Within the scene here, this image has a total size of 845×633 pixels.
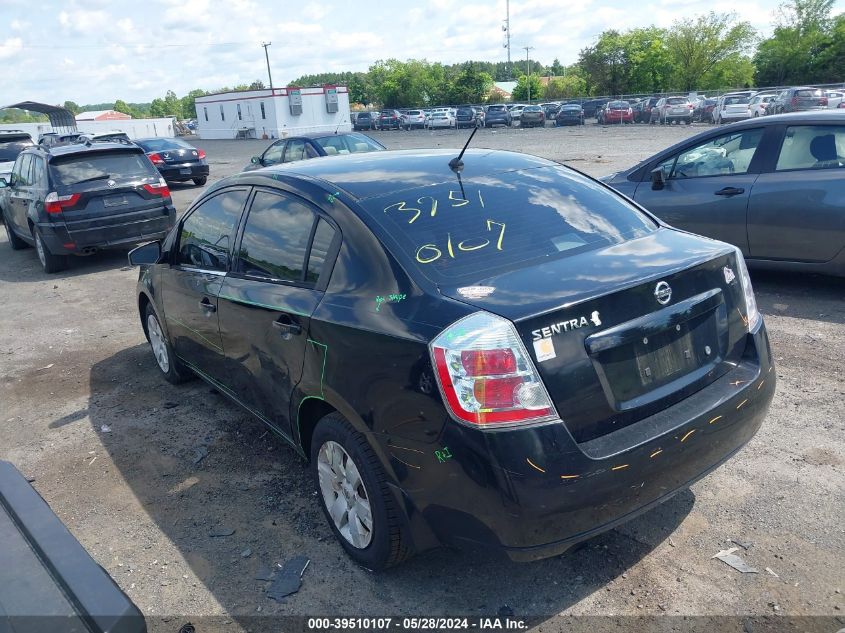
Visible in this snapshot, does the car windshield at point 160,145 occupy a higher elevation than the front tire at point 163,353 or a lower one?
higher

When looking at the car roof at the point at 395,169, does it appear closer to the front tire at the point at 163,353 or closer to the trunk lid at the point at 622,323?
the trunk lid at the point at 622,323

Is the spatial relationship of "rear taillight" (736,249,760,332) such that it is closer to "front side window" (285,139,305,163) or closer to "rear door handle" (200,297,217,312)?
"rear door handle" (200,297,217,312)

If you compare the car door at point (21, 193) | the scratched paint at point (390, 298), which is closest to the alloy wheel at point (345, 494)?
the scratched paint at point (390, 298)

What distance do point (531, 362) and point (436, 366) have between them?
1.12 feet

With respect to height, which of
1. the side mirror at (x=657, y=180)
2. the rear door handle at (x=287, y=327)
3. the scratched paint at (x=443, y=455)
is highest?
the side mirror at (x=657, y=180)

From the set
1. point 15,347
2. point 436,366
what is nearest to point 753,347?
point 436,366

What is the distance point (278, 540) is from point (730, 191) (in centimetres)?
529

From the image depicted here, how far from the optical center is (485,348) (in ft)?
8.09

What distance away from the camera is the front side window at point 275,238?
11.3 feet

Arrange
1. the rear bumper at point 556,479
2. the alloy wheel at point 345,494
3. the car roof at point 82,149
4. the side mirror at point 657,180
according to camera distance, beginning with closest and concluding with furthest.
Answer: the rear bumper at point 556,479
the alloy wheel at point 345,494
the side mirror at point 657,180
the car roof at point 82,149

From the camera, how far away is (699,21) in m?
65.2

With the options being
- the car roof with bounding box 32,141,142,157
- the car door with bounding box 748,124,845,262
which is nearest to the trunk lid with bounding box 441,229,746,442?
the car door with bounding box 748,124,845,262

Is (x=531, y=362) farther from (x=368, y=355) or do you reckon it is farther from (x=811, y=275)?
(x=811, y=275)

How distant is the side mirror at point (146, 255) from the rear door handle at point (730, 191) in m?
5.08
